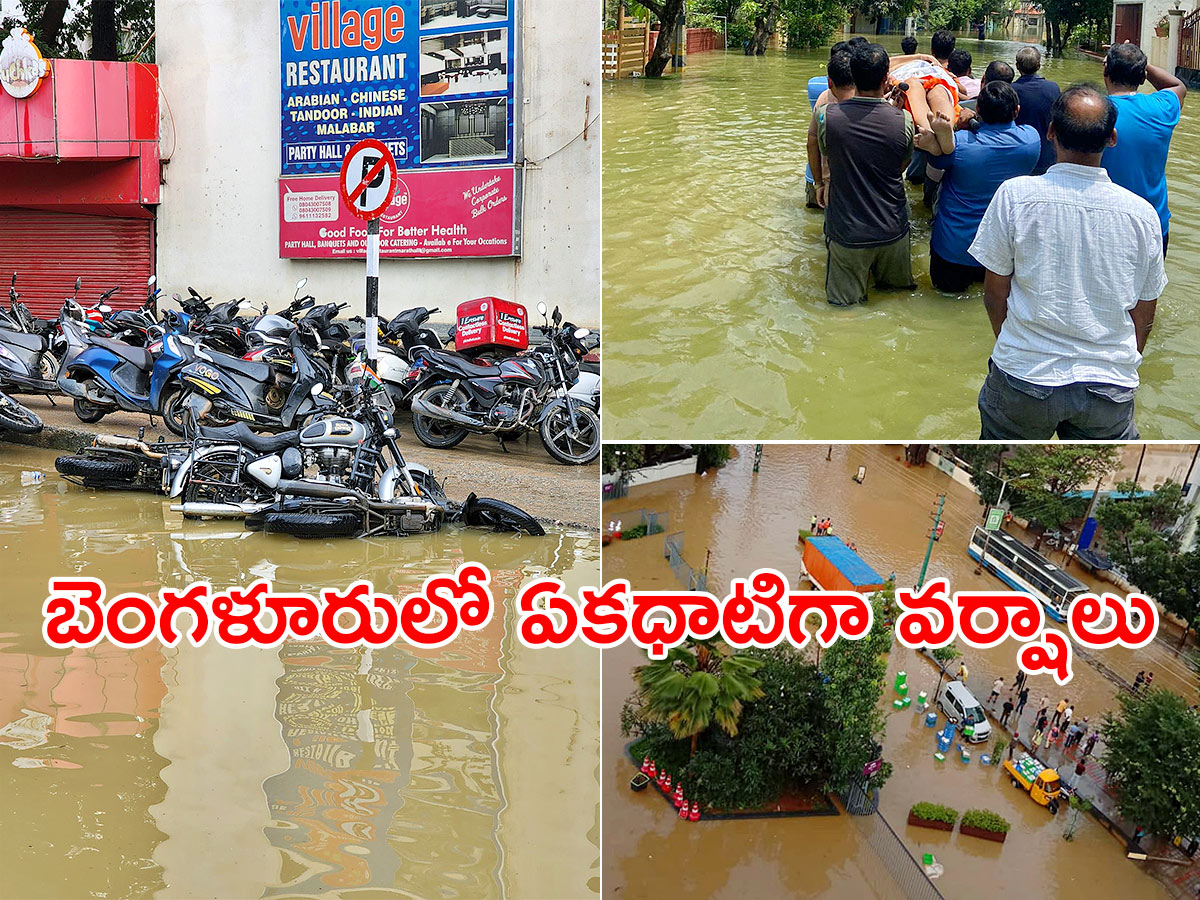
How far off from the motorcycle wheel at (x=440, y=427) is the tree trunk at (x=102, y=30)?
8922 mm

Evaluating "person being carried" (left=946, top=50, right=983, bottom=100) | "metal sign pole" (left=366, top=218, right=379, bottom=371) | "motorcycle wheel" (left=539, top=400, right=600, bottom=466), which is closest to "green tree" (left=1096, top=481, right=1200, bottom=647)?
"person being carried" (left=946, top=50, right=983, bottom=100)

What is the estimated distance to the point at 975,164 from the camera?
4203 mm

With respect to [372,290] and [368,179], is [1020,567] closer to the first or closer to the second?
[372,290]

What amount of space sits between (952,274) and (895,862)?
14.2 ft

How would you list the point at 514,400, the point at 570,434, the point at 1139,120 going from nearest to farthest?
the point at 1139,120 < the point at 570,434 < the point at 514,400

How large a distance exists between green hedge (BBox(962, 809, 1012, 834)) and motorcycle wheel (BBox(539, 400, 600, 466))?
3.79 metres

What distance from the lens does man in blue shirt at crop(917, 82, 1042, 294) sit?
4.21 m

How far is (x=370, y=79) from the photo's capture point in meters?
10.5

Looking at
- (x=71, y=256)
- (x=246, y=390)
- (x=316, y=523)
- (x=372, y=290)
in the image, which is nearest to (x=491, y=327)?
(x=372, y=290)

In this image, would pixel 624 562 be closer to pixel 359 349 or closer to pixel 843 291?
pixel 843 291

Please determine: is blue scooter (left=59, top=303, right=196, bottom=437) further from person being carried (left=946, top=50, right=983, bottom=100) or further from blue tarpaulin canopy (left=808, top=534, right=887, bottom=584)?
person being carried (left=946, top=50, right=983, bottom=100)

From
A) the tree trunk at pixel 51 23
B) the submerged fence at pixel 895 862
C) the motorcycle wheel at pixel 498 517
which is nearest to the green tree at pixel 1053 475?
the motorcycle wheel at pixel 498 517

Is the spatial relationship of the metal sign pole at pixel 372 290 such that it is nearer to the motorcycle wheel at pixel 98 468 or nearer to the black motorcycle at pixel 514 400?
the black motorcycle at pixel 514 400

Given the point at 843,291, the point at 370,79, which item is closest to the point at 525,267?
the point at 370,79
